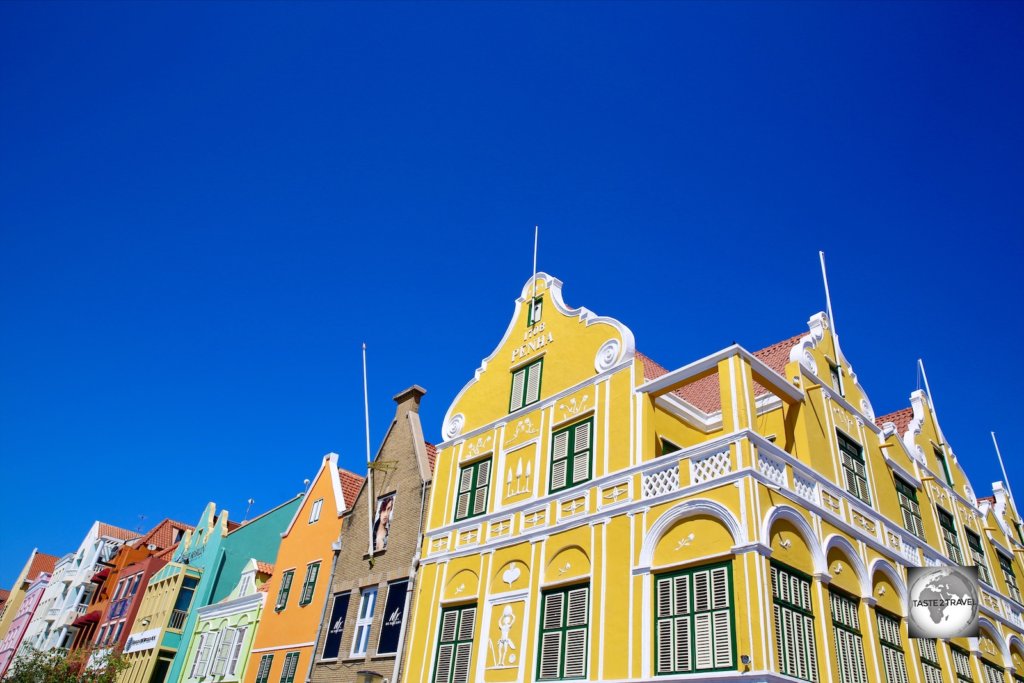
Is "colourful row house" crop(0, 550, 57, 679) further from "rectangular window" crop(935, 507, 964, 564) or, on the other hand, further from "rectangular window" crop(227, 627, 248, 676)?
"rectangular window" crop(935, 507, 964, 564)

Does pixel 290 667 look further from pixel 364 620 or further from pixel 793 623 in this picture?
pixel 793 623

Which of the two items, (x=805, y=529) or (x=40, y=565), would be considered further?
(x=40, y=565)

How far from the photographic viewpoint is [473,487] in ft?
74.4

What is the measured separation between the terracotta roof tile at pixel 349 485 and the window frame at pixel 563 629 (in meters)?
13.0

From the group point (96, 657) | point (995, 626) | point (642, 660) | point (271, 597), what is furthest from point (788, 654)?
point (96, 657)

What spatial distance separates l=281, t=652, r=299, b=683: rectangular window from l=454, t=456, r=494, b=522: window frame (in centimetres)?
894

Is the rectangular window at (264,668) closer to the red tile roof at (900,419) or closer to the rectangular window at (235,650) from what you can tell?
the rectangular window at (235,650)

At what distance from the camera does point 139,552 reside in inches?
2158

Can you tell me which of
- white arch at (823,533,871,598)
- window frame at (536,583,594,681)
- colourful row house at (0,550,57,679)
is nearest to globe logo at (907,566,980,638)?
white arch at (823,533,871,598)

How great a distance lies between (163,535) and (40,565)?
45.7 meters

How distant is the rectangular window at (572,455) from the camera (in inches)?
758

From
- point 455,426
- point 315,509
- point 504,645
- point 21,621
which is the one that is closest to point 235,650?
point 315,509

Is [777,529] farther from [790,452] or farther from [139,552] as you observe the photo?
[139,552]

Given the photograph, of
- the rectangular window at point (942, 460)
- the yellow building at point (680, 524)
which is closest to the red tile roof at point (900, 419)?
the yellow building at point (680, 524)
